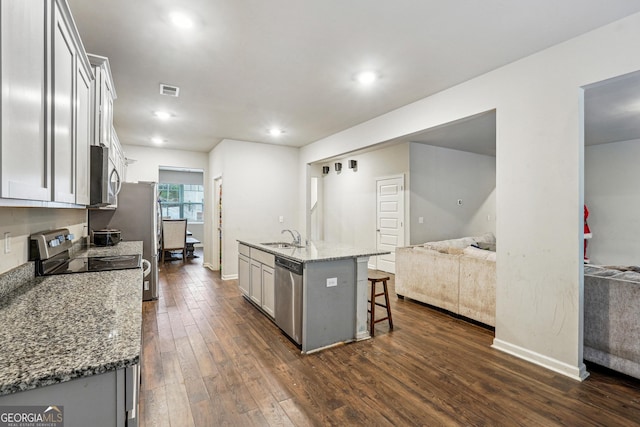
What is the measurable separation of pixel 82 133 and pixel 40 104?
2.40ft

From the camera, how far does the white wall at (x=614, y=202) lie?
5.85 m

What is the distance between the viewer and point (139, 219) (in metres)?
4.51

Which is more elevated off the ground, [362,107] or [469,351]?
[362,107]

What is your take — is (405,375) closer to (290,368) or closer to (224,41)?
(290,368)

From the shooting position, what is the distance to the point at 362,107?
4043 millimetres

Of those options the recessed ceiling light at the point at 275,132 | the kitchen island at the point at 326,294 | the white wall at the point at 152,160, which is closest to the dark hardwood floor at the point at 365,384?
the kitchen island at the point at 326,294

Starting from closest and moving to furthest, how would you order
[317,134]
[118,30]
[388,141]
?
[118,30] < [388,141] < [317,134]

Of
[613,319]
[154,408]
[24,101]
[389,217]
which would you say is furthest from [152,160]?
[613,319]

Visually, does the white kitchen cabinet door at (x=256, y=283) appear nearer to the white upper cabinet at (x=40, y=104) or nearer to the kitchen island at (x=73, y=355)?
the white upper cabinet at (x=40, y=104)

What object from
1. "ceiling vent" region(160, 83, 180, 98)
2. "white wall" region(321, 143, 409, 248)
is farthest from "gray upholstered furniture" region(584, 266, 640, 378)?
Result: "ceiling vent" region(160, 83, 180, 98)

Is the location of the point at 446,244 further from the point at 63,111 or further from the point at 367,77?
the point at 63,111

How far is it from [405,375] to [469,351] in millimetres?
844

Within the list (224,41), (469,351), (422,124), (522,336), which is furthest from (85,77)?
(522,336)

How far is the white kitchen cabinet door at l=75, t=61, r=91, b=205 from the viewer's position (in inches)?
68.0
